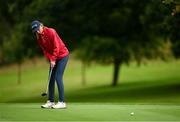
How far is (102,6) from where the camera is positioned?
35.8 metres

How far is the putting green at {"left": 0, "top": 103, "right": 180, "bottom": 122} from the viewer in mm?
13477

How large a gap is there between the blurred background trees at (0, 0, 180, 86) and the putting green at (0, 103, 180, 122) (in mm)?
17355

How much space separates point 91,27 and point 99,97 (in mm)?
3933

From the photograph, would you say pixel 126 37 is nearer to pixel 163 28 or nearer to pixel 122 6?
pixel 122 6

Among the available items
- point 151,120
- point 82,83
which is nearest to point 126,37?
point 82,83

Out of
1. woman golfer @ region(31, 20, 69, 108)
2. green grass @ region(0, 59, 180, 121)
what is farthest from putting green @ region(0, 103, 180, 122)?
woman golfer @ region(31, 20, 69, 108)

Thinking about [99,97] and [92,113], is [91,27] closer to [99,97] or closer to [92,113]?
[99,97]

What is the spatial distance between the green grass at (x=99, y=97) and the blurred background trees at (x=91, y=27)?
2522mm

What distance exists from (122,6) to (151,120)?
2333cm

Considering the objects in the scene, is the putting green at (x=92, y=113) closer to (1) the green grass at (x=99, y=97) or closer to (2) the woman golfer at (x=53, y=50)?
(1) the green grass at (x=99, y=97)

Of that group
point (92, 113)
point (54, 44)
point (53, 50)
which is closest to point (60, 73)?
point (53, 50)

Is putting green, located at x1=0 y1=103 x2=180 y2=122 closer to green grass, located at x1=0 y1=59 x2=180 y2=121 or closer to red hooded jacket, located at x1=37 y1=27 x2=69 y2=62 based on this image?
green grass, located at x1=0 y1=59 x2=180 y2=121

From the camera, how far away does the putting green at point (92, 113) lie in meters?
13.5

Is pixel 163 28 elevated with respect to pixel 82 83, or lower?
lower
